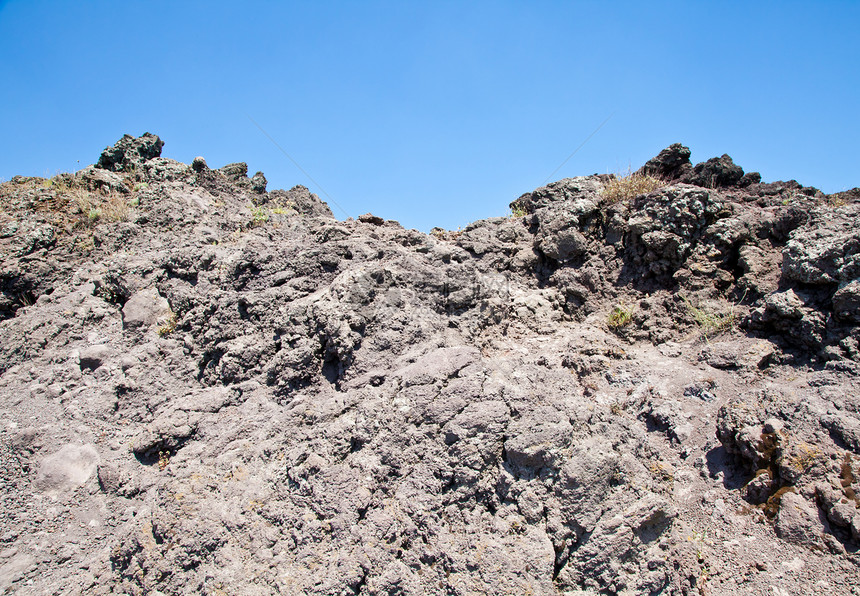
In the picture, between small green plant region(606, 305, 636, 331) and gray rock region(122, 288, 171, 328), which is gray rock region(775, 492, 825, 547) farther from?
gray rock region(122, 288, 171, 328)

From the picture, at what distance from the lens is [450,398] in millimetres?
3516

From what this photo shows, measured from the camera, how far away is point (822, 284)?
4332 mm

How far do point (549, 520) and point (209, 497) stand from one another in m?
2.37

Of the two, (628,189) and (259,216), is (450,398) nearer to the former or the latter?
(628,189)

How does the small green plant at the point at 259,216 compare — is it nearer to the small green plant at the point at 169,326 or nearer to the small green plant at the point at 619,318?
the small green plant at the point at 169,326

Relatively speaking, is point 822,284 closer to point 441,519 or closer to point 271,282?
A: point 441,519

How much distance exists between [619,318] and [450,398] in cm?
252

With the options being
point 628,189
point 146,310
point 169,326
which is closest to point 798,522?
point 628,189

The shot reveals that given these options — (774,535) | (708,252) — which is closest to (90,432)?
(774,535)

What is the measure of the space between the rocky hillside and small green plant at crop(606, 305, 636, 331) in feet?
0.10

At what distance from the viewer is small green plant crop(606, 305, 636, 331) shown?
16.7 ft

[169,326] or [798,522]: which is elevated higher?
[169,326]

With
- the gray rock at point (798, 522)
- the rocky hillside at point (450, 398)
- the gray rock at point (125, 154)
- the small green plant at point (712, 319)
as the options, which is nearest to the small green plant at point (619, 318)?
the rocky hillside at point (450, 398)

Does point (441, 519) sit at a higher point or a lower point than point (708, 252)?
lower
